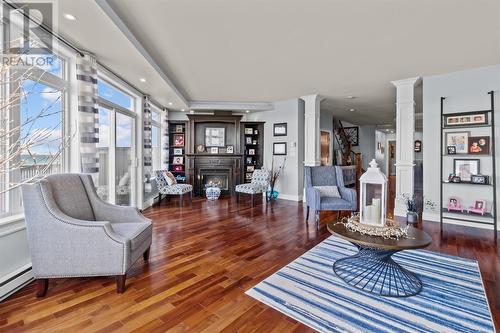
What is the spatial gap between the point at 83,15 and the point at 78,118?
47.4 inches

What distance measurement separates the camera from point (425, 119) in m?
4.29

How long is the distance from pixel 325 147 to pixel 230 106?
3.94 metres

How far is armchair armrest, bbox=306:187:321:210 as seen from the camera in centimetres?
365

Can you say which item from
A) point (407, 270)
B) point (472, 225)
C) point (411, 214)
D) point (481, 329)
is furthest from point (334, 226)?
point (472, 225)

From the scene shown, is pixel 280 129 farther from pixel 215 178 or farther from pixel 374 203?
pixel 374 203

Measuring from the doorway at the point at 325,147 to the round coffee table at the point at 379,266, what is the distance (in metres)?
6.22

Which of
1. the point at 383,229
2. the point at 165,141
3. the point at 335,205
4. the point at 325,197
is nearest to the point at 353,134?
the point at 325,197

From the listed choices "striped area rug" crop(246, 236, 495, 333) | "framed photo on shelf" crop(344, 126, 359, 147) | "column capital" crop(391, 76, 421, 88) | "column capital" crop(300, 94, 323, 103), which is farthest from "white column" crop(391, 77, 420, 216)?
"framed photo on shelf" crop(344, 126, 359, 147)

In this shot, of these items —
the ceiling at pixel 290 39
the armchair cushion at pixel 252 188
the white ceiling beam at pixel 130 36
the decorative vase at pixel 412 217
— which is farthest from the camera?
the armchair cushion at pixel 252 188

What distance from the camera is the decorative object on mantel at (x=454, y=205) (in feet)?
12.9

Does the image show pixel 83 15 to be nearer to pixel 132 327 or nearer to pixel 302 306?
pixel 132 327

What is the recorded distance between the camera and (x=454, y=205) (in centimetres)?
397

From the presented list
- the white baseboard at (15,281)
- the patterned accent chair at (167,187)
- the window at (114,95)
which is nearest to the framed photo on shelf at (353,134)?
the patterned accent chair at (167,187)

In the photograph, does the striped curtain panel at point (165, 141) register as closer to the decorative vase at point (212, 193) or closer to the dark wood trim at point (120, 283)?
the decorative vase at point (212, 193)
